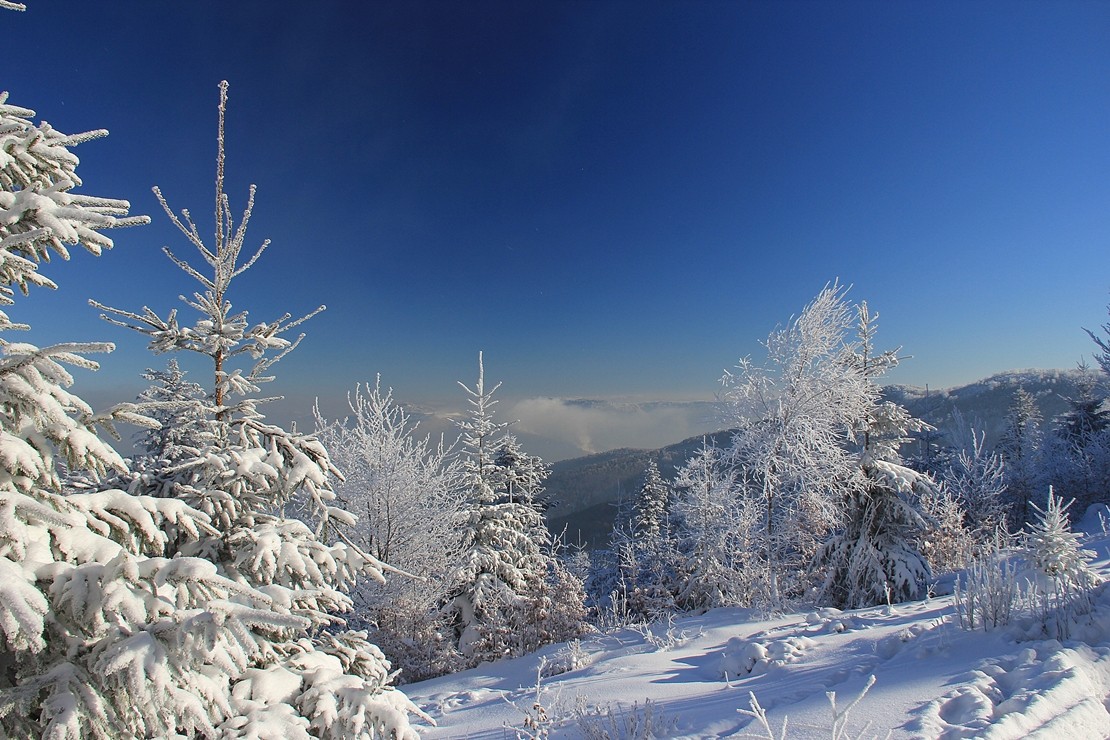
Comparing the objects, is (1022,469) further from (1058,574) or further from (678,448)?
(678,448)

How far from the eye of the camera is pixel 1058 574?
536 centimetres

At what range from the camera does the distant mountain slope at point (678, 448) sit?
2726 inches

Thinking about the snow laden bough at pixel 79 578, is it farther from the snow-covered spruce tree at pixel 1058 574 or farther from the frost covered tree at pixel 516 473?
the frost covered tree at pixel 516 473

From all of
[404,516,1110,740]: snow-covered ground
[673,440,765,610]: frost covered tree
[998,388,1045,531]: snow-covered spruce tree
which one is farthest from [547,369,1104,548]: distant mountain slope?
[404,516,1110,740]: snow-covered ground

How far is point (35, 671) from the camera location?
1.96 m

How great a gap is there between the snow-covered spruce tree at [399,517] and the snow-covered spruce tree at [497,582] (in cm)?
64

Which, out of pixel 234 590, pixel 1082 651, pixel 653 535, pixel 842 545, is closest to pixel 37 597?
pixel 234 590

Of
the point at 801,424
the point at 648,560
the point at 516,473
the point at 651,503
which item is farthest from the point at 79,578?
the point at 651,503

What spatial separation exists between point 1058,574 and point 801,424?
20.2 feet

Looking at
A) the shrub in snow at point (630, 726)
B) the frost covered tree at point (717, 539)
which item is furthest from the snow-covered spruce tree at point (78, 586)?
the frost covered tree at point (717, 539)

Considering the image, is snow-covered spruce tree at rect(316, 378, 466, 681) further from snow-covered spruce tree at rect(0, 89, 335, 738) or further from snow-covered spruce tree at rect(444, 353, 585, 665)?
snow-covered spruce tree at rect(0, 89, 335, 738)

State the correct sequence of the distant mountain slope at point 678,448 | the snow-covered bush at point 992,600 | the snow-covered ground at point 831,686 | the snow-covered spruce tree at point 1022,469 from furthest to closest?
the distant mountain slope at point 678,448 → the snow-covered spruce tree at point 1022,469 → the snow-covered bush at point 992,600 → the snow-covered ground at point 831,686

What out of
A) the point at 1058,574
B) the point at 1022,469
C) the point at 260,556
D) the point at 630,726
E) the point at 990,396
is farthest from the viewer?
the point at 990,396

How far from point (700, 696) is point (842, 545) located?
10.3 metres
